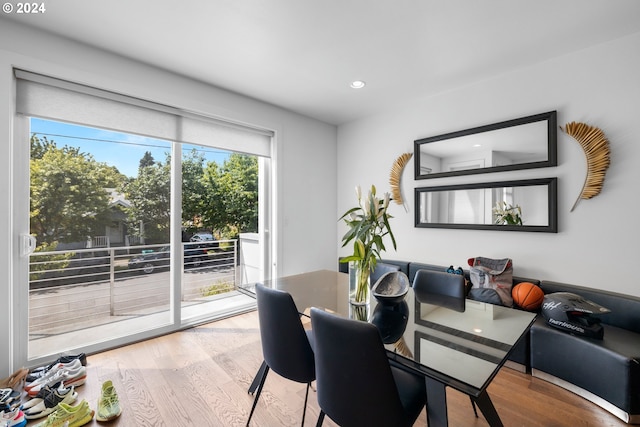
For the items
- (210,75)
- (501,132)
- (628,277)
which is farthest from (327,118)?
(628,277)

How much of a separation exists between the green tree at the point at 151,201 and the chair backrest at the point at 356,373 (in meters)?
2.37

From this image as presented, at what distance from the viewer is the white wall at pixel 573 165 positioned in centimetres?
214

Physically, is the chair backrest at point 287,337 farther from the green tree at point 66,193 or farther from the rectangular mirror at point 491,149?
the rectangular mirror at point 491,149

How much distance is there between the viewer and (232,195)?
11.8ft

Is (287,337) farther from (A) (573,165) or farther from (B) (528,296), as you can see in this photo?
A: (A) (573,165)

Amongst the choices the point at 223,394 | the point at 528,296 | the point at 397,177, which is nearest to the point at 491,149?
the point at 397,177

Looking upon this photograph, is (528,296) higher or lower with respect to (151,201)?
lower

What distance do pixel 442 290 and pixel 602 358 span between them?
96 centimetres

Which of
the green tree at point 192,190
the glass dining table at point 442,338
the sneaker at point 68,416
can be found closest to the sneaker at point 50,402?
the sneaker at point 68,416

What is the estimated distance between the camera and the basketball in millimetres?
2287

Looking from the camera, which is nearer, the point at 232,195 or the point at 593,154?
the point at 593,154

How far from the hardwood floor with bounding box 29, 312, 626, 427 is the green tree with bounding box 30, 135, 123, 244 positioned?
1.10 m

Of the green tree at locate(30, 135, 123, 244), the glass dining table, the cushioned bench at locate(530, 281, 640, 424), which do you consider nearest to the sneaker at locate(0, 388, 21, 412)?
the green tree at locate(30, 135, 123, 244)

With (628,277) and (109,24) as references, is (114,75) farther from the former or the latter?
(628,277)
